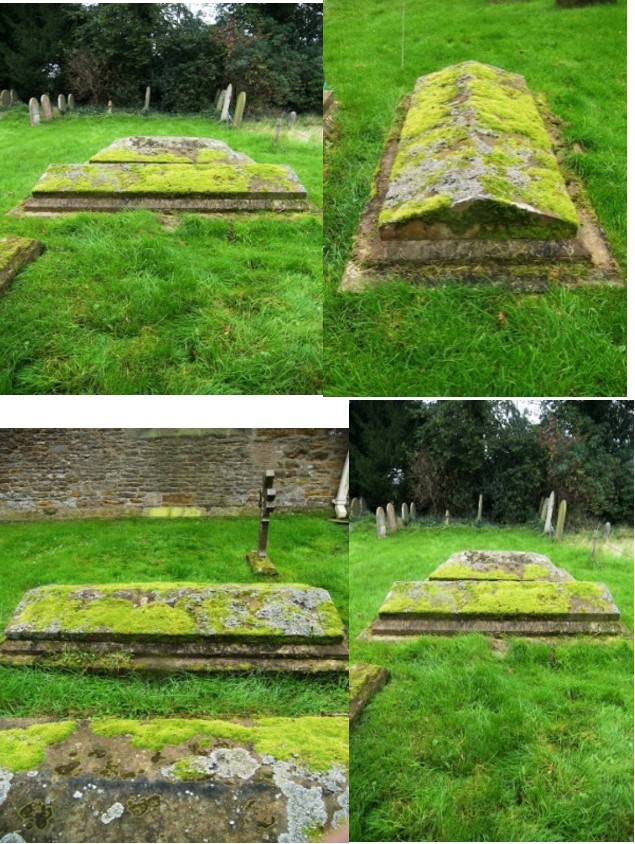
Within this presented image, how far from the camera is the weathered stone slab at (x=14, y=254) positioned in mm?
4285

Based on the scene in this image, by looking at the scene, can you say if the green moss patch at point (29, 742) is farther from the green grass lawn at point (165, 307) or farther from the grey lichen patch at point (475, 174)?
the grey lichen patch at point (475, 174)

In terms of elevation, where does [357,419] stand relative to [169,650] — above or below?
above

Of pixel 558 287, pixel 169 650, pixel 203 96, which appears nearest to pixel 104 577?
pixel 169 650

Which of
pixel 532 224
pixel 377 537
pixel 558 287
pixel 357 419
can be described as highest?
pixel 532 224

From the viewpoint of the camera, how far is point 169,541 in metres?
5.05

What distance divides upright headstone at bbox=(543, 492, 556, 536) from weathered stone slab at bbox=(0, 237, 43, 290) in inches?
149

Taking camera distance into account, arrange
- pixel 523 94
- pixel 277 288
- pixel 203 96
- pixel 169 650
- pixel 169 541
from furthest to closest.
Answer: pixel 203 96
pixel 523 94
pixel 169 541
pixel 277 288
pixel 169 650

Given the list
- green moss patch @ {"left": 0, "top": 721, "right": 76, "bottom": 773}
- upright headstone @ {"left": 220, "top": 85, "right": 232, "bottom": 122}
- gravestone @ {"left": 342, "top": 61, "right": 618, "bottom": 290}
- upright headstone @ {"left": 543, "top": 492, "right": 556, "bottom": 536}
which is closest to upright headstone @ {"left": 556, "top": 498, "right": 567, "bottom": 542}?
upright headstone @ {"left": 543, "top": 492, "right": 556, "bottom": 536}

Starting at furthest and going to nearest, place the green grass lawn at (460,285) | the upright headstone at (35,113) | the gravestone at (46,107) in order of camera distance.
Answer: the upright headstone at (35,113) → the gravestone at (46,107) → the green grass lawn at (460,285)

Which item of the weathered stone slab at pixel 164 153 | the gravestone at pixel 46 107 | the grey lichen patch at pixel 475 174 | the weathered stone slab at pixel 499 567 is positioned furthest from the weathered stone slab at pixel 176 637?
the gravestone at pixel 46 107

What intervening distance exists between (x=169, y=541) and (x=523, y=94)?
205 inches

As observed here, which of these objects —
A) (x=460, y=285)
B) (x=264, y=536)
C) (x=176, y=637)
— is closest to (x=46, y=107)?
(x=264, y=536)

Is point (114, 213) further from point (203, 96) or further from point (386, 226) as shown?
point (203, 96)

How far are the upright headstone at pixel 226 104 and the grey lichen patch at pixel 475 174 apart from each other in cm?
493
